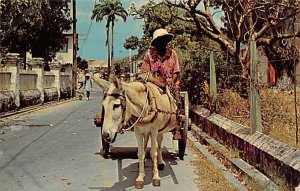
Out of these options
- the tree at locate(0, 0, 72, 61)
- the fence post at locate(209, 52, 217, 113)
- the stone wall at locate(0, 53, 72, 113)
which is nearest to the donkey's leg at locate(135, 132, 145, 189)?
the fence post at locate(209, 52, 217, 113)

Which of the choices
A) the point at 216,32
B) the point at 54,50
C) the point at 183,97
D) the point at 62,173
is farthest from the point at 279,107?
the point at 54,50

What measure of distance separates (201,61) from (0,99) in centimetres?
867

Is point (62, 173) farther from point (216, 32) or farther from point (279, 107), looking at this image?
point (216, 32)

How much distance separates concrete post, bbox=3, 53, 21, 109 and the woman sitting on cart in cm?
1489

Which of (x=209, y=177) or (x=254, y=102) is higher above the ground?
(x=254, y=102)

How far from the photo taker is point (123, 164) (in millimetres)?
9523

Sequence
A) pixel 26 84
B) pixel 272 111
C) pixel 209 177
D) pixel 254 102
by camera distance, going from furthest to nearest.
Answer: pixel 26 84
pixel 272 111
pixel 254 102
pixel 209 177

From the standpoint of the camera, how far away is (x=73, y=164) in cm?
966

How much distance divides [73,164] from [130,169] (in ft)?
4.26

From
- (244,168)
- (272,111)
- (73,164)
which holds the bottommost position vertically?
(73,164)

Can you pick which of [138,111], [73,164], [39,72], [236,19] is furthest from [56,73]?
[138,111]

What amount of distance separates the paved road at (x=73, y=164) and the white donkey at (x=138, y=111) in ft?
2.49

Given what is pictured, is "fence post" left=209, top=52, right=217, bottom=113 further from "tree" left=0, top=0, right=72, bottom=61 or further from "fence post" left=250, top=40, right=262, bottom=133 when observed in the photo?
"tree" left=0, top=0, right=72, bottom=61

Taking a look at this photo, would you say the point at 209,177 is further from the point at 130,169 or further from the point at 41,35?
the point at 41,35
